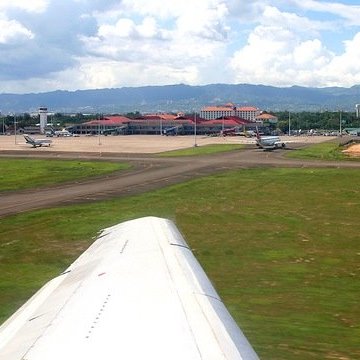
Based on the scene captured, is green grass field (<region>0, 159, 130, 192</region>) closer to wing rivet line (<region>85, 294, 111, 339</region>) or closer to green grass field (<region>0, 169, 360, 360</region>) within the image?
green grass field (<region>0, 169, 360, 360</region>)

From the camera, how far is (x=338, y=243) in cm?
2911

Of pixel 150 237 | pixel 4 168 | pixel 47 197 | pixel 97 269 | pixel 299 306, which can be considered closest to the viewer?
pixel 97 269

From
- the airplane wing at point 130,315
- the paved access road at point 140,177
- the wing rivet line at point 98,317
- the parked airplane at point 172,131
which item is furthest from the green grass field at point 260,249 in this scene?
the parked airplane at point 172,131

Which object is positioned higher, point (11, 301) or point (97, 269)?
point (97, 269)

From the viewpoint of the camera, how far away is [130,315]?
6980mm

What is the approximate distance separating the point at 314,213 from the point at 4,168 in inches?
1627

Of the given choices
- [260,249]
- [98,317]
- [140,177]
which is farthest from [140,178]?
[98,317]

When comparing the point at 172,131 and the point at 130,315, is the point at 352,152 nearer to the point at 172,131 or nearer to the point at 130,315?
the point at 130,315

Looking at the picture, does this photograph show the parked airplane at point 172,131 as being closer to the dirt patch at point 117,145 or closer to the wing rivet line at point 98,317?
the dirt patch at point 117,145

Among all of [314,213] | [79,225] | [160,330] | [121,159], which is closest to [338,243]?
[314,213]

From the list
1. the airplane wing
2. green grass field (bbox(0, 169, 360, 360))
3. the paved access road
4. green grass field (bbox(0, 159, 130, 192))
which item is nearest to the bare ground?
the paved access road

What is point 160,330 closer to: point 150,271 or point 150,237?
point 150,271

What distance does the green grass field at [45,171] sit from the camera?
5394 centimetres

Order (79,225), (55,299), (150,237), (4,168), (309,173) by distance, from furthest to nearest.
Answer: (4,168)
(309,173)
(79,225)
(150,237)
(55,299)
